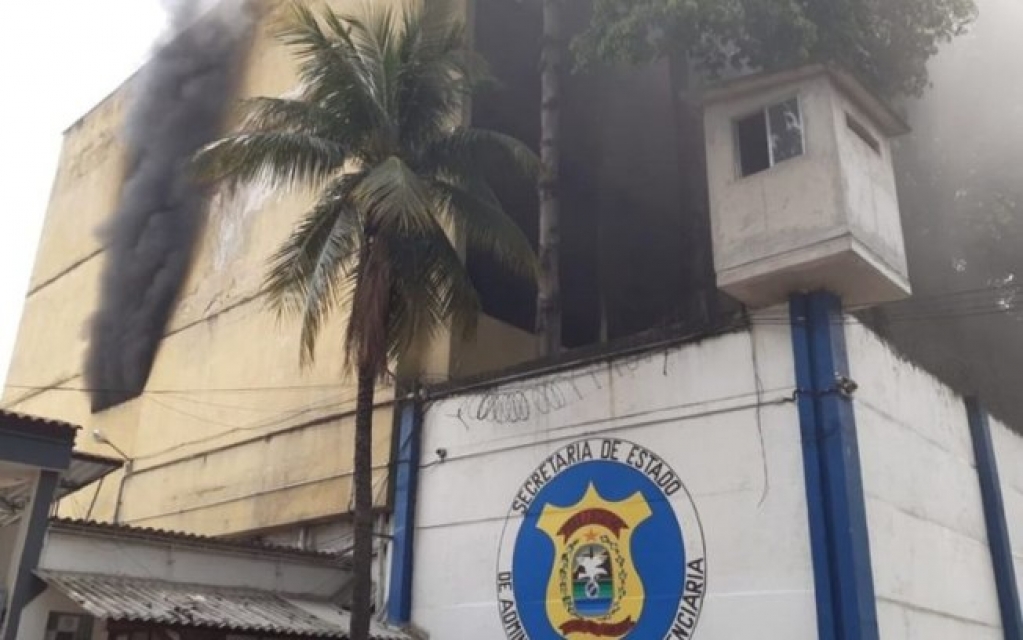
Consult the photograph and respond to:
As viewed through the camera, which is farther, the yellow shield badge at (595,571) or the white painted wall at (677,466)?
the yellow shield badge at (595,571)

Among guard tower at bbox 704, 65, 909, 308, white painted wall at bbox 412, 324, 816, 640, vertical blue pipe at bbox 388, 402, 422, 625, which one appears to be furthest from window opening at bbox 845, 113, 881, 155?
vertical blue pipe at bbox 388, 402, 422, 625

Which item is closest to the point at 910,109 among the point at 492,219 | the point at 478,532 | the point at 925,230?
the point at 925,230

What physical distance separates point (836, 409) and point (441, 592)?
6.48 metres

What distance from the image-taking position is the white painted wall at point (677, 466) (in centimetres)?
1164

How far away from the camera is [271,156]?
1307cm

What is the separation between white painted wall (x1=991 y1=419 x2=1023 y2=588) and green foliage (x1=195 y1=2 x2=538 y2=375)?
8342mm

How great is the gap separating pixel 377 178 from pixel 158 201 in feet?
52.8

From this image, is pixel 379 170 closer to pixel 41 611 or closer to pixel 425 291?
pixel 425 291

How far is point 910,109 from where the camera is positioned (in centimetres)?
2153

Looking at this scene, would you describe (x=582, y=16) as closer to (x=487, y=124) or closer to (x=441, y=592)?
(x=487, y=124)

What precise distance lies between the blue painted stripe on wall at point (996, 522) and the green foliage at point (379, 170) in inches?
294

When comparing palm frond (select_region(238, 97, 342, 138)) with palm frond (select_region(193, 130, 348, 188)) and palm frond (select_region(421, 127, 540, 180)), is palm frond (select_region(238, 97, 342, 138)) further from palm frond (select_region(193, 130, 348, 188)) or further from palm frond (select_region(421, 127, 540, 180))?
palm frond (select_region(421, 127, 540, 180))

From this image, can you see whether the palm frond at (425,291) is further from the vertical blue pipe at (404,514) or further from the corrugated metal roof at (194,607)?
the corrugated metal roof at (194,607)

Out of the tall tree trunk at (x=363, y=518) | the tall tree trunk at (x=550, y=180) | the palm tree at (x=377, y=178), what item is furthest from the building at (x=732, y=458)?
the tall tree trunk at (x=363, y=518)
